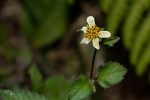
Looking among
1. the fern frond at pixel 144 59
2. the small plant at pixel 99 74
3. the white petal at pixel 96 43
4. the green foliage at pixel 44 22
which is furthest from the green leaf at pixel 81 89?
the green foliage at pixel 44 22

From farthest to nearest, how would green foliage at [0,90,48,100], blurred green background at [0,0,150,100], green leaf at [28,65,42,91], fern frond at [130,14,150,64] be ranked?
blurred green background at [0,0,150,100]
fern frond at [130,14,150,64]
green leaf at [28,65,42,91]
green foliage at [0,90,48,100]

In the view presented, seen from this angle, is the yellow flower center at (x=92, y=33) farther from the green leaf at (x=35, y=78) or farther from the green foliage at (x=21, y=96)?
the green leaf at (x=35, y=78)

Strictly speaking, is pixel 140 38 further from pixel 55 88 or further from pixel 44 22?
pixel 44 22

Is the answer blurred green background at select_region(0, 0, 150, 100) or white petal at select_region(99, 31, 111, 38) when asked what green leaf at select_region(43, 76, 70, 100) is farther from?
white petal at select_region(99, 31, 111, 38)

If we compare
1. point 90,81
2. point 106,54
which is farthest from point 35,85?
point 106,54

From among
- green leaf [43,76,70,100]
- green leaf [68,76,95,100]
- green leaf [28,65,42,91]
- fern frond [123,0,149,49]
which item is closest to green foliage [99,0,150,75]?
fern frond [123,0,149,49]

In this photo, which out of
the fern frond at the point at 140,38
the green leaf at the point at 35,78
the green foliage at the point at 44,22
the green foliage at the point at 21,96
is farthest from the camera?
the green foliage at the point at 44,22

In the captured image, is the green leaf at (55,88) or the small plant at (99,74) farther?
the green leaf at (55,88)

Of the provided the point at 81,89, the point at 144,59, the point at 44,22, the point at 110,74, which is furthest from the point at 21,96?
the point at 44,22
